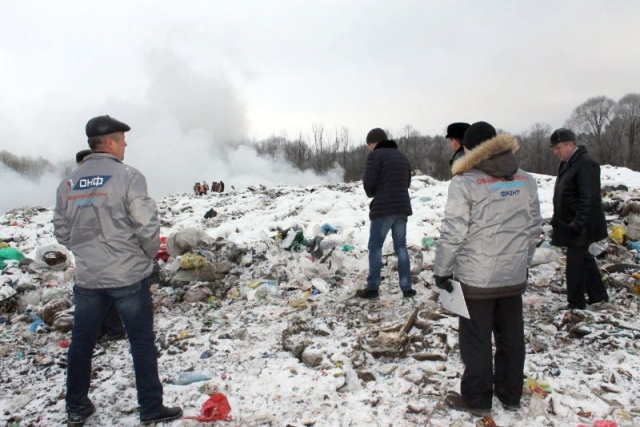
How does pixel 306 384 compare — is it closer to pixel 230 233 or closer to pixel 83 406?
pixel 83 406

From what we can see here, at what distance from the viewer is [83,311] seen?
2230 mm

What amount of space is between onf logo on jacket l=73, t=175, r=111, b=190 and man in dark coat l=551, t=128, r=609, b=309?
11.6 ft

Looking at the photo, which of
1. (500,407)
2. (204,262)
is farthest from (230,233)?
(500,407)

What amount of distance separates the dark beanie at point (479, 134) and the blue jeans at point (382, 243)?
1.87m

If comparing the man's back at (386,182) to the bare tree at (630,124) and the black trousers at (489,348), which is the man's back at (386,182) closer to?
the black trousers at (489,348)

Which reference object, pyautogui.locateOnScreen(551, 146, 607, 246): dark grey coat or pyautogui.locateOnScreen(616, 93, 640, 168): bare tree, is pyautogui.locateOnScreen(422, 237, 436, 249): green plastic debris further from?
pyautogui.locateOnScreen(616, 93, 640, 168): bare tree

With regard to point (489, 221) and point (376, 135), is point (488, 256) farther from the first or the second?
point (376, 135)

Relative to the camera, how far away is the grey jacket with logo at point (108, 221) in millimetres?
2180

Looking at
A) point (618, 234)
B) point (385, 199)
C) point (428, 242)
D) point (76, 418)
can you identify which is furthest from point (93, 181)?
point (618, 234)

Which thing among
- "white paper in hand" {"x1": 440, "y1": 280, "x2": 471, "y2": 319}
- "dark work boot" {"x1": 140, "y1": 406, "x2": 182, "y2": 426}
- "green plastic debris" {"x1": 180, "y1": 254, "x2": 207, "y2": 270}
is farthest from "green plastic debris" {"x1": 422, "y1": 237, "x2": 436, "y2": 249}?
"dark work boot" {"x1": 140, "y1": 406, "x2": 182, "y2": 426}

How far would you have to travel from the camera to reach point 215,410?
242 cm

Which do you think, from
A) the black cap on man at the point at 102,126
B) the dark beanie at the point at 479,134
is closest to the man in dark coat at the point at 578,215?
the dark beanie at the point at 479,134

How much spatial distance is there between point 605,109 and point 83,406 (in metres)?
52.0

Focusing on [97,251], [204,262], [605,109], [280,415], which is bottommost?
[280,415]
